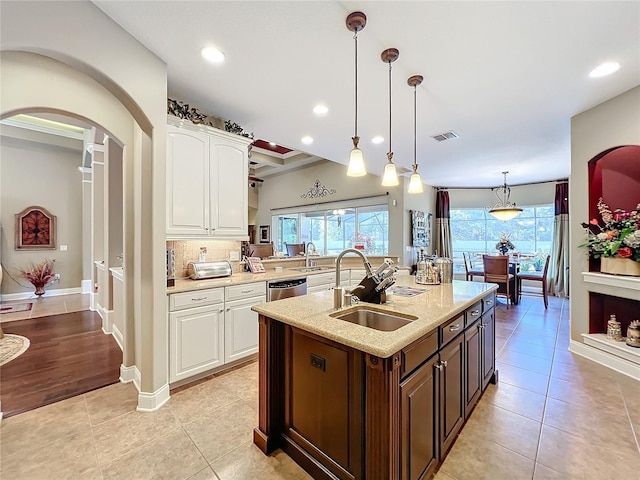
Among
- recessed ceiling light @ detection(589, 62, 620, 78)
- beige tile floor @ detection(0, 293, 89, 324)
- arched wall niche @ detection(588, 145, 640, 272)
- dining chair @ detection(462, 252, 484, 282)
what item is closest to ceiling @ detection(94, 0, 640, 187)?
recessed ceiling light @ detection(589, 62, 620, 78)

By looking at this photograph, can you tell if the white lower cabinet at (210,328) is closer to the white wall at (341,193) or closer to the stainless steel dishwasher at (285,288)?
the stainless steel dishwasher at (285,288)

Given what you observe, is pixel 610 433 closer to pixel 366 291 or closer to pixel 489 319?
pixel 489 319

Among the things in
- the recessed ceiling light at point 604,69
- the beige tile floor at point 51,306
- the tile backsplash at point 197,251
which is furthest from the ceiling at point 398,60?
the beige tile floor at point 51,306

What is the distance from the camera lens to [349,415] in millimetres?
1364

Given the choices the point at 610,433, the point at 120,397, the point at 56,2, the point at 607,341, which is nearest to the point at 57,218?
the point at 120,397

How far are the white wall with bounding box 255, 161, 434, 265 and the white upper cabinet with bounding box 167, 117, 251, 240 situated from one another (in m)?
3.86

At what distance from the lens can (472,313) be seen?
6.57 ft

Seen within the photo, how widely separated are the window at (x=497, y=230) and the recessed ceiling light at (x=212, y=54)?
24.4ft

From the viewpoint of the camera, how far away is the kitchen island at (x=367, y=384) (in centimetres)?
122

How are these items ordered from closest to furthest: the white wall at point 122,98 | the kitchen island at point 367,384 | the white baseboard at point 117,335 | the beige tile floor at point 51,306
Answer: the kitchen island at point 367,384, the white wall at point 122,98, the white baseboard at point 117,335, the beige tile floor at point 51,306

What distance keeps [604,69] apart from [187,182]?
155 inches

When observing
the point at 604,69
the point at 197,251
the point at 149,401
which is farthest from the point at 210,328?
the point at 604,69

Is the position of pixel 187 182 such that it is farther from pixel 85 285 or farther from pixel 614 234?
pixel 85 285

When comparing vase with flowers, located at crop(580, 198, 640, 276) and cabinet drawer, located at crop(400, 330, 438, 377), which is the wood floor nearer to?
cabinet drawer, located at crop(400, 330, 438, 377)
